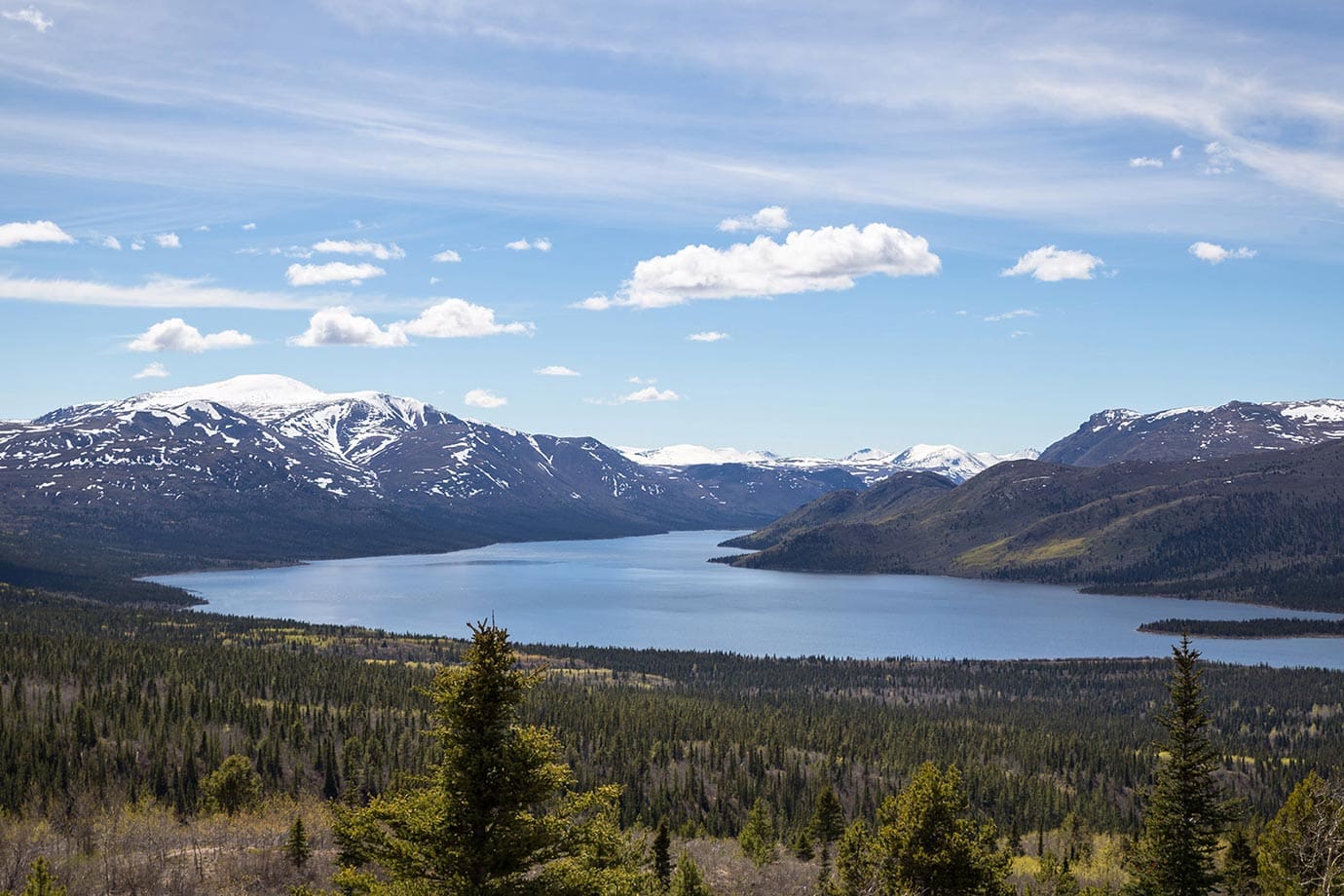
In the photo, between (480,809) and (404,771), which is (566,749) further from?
(480,809)

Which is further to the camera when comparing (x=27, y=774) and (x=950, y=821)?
(x=27, y=774)

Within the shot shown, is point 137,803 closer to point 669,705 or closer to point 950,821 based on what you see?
point 669,705

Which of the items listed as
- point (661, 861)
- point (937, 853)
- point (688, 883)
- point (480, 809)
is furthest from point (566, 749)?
point (480, 809)

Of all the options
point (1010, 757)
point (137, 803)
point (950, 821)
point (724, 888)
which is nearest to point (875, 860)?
point (950, 821)

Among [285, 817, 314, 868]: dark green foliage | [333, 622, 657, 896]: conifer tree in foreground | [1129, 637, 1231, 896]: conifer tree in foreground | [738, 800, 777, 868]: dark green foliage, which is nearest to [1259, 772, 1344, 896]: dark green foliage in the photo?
[1129, 637, 1231, 896]: conifer tree in foreground

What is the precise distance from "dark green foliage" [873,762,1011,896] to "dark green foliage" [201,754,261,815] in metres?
92.6

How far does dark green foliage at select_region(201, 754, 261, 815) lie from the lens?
392ft

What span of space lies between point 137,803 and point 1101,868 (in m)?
101

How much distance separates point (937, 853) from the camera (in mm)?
43125

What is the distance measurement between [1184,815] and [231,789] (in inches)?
3977

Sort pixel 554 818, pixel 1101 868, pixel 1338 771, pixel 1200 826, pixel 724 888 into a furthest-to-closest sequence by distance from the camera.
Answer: pixel 1338 771 → pixel 1101 868 → pixel 724 888 → pixel 1200 826 → pixel 554 818

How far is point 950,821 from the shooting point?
43.8 metres

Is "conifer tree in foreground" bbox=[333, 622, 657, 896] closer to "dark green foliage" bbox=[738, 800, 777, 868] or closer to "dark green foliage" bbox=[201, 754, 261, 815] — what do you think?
"dark green foliage" bbox=[738, 800, 777, 868]

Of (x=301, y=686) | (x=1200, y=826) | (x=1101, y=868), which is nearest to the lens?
(x=1200, y=826)
